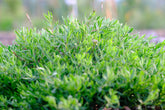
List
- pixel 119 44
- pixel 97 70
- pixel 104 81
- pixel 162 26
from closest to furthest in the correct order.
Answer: pixel 104 81, pixel 97 70, pixel 119 44, pixel 162 26

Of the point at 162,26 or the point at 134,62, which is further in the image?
the point at 162,26

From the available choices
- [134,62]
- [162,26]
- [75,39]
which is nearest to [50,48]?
[75,39]

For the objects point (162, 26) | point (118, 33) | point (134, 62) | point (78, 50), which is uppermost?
point (162, 26)

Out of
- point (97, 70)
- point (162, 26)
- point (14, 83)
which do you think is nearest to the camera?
point (97, 70)

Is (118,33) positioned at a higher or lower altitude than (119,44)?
higher

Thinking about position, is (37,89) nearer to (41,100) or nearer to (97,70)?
(41,100)

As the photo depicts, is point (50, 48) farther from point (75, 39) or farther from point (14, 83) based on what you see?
point (14, 83)

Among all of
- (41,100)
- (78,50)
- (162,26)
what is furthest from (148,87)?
(162,26)
